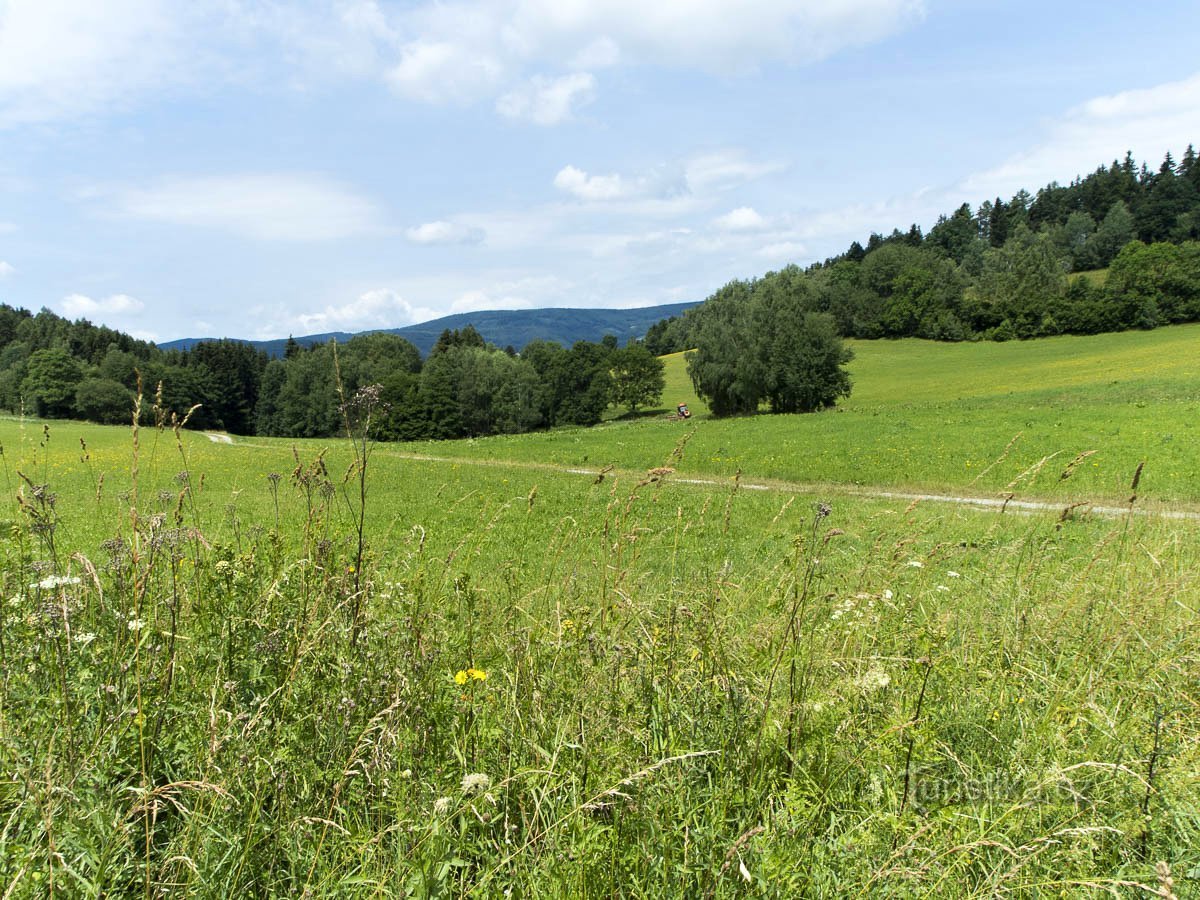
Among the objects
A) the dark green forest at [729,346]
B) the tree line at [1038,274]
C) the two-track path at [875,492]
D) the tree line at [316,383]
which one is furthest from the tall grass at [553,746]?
the tree line at [316,383]

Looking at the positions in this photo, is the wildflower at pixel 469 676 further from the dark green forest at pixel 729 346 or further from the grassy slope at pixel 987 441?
the dark green forest at pixel 729 346

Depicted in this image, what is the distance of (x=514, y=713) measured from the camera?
294 centimetres

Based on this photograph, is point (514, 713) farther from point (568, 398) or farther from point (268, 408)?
point (268, 408)

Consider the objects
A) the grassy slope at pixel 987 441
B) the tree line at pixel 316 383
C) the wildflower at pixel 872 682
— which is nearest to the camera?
the wildflower at pixel 872 682

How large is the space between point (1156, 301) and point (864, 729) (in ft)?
326

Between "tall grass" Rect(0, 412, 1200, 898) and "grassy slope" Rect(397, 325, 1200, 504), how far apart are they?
4.51ft

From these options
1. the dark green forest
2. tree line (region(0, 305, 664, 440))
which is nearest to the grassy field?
the dark green forest

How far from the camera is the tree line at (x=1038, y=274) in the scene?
3105 inches

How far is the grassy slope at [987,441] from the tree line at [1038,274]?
22.7 meters

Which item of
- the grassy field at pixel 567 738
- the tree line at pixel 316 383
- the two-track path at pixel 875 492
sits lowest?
the two-track path at pixel 875 492

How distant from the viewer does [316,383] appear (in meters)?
91.8

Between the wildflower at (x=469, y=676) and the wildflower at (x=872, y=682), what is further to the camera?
the wildflower at (x=469, y=676)

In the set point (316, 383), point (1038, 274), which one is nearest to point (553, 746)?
point (316, 383)

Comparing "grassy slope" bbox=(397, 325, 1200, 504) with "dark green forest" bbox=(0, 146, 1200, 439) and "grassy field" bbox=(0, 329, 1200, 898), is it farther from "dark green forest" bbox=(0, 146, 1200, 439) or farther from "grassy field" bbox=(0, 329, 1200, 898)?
"dark green forest" bbox=(0, 146, 1200, 439)
